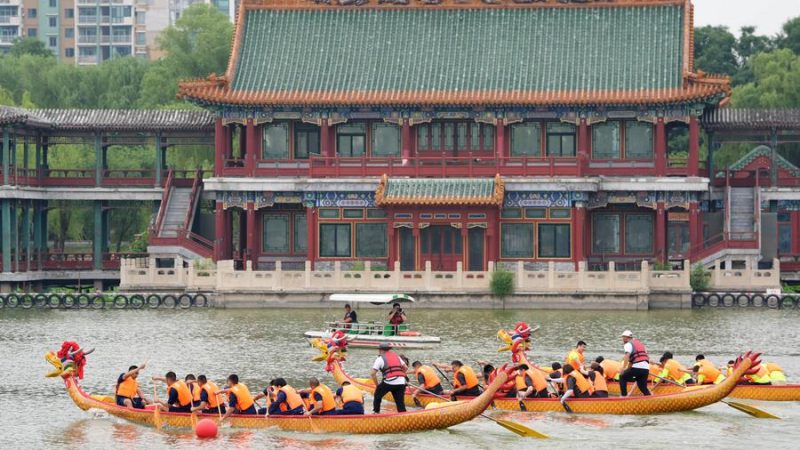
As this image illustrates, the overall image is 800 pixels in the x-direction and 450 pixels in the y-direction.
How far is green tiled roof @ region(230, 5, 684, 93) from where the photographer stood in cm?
7538

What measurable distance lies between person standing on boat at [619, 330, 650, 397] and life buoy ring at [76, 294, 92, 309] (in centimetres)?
3142

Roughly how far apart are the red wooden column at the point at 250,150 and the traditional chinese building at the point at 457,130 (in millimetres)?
177

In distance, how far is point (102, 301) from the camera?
70.1 m

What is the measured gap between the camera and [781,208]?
76.4m

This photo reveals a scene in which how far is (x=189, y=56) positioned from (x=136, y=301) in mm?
40057

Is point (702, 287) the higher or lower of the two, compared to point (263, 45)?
lower

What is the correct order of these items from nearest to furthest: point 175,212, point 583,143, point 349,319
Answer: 1. point 349,319
2. point 583,143
3. point 175,212

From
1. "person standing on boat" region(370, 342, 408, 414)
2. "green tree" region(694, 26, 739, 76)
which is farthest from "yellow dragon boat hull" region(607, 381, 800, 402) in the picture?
"green tree" region(694, 26, 739, 76)

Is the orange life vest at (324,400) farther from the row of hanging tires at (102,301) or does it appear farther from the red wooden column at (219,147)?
the red wooden column at (219,147)

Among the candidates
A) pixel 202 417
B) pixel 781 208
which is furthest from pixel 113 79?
pixel 202 417

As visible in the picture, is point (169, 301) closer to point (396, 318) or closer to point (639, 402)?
point (396, 318)

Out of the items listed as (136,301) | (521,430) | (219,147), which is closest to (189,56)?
(219,147)

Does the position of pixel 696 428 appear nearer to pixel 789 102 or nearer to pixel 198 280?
pixel 198 280

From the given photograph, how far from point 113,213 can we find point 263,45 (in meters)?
18.6
